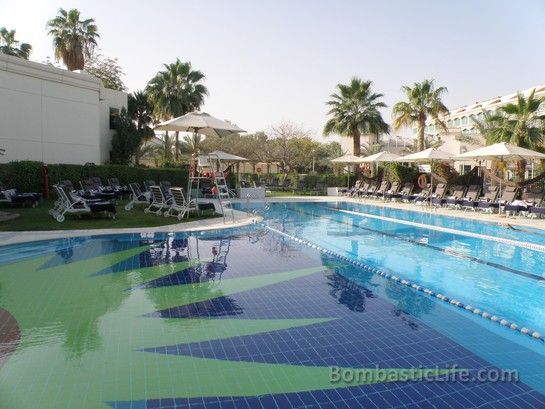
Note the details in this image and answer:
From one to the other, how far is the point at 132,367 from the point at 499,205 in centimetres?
1580

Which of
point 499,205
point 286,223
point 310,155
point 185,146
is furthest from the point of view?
point 185,146

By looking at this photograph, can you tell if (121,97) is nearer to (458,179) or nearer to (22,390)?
(458,179)

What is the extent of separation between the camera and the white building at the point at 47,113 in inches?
726

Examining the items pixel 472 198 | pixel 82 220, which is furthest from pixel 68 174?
pixel 472 198

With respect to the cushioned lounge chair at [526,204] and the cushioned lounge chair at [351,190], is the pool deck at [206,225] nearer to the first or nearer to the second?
the cushioned lounge chair at [526,204]

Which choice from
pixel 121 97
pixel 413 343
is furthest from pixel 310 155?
pixel 413 343

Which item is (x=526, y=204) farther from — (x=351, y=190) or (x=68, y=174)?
(x=68, y=174)

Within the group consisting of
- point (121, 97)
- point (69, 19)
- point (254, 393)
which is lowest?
point (254, 393)

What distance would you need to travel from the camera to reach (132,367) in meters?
3.97

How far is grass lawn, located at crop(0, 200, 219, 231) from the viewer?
11133 mm

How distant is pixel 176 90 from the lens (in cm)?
3050

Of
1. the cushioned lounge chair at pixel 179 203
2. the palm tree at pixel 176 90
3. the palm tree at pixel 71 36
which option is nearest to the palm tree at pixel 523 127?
the cushioned lounge chair at pixel 179 203

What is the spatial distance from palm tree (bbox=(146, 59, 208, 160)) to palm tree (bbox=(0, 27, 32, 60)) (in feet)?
27.2

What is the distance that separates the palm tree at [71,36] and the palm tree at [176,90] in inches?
201
